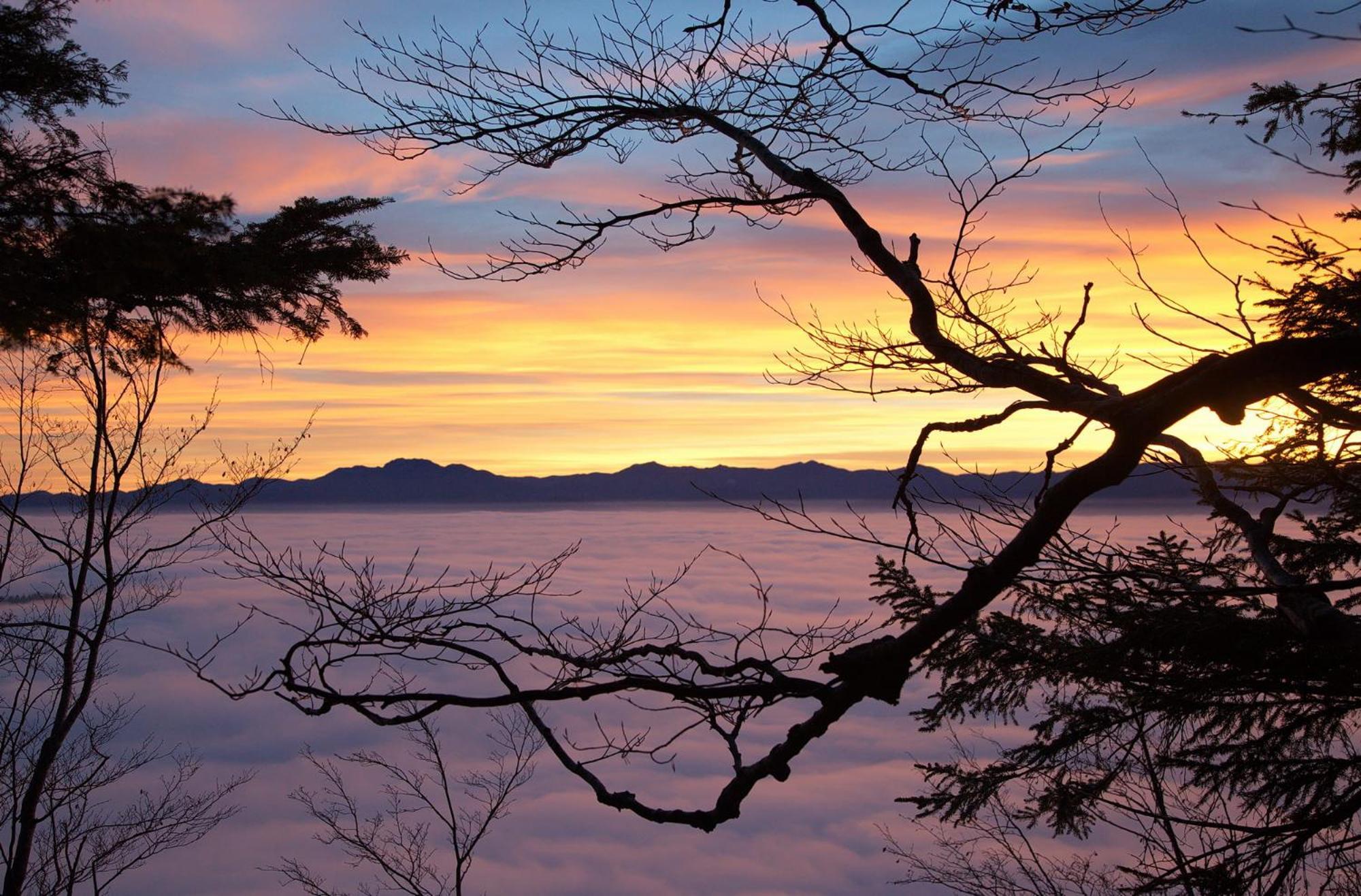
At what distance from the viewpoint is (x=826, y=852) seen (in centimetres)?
10581

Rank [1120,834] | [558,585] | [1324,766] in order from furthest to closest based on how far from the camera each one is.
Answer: [558,585] < [1120,834] < [1324,766]

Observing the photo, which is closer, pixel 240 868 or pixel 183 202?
pixel 183 202

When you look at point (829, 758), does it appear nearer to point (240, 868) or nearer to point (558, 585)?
point (558, 585)

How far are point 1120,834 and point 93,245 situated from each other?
104798 mm

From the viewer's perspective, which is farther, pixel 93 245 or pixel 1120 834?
pixel 1120 834

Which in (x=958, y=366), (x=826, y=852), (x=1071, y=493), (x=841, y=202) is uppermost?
(x=841, y=202)

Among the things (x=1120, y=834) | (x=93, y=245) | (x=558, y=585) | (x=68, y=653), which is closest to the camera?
(x=93, y=245)

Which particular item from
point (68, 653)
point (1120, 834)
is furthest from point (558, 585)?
point (68, 653)

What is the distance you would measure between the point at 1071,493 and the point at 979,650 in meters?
4.39

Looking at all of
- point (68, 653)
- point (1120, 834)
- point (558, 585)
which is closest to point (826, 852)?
point (1120, 834)

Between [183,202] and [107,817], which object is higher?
[183,202]

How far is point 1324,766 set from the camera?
18.9 feet

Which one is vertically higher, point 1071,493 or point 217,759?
point 1071,493

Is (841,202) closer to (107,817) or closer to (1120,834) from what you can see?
(107,817)
